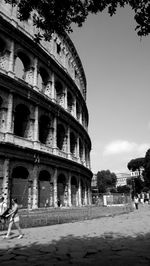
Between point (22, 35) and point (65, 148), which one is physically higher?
point (22, 35)

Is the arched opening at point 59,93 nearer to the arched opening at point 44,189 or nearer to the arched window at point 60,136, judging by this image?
the arched window at point 60,136

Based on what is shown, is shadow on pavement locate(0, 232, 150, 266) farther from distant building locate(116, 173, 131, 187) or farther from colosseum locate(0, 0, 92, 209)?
distant building locate(116, 173, 131, 187)

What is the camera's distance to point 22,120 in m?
18.8

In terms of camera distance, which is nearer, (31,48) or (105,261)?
(105,261)

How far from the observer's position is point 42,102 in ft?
63.4

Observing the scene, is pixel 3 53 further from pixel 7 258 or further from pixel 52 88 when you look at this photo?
pixel 7 258

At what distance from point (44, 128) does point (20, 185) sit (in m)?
5.58

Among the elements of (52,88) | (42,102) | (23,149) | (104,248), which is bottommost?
(104,248)

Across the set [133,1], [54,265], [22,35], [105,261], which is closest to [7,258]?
[54,265]

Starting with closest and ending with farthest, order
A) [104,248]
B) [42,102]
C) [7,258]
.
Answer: [7,258], [104,248], [42,102]

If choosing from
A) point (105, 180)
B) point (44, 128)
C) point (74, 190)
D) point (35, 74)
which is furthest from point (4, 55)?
point (105, 180)

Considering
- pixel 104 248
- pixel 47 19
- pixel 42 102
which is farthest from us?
pixel 42 102

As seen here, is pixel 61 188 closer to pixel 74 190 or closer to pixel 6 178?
pixel 74 190

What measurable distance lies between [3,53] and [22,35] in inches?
84.4
